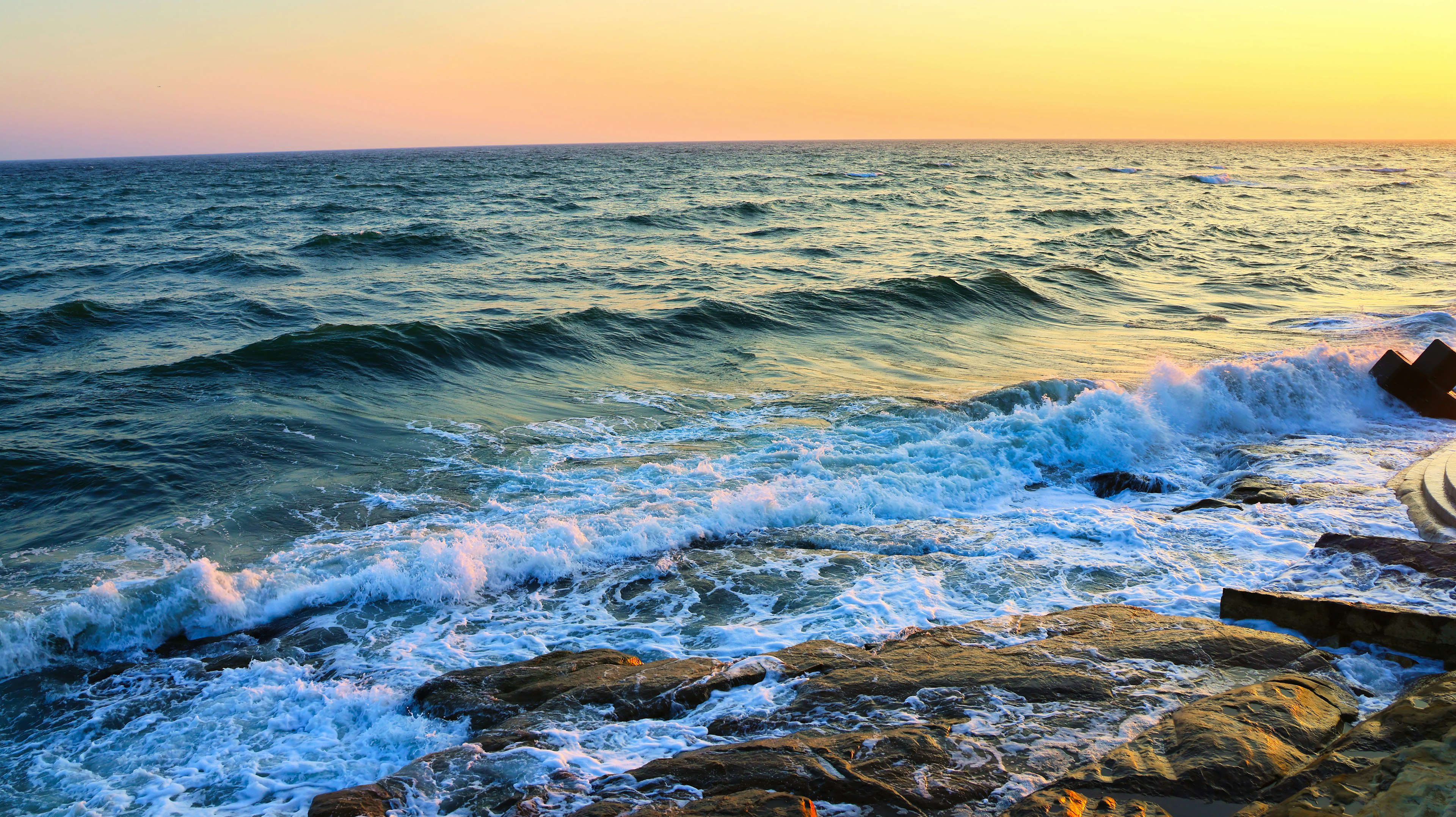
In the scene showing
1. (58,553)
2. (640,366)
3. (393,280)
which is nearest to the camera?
(58,553)

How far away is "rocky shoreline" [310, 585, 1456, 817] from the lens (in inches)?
138

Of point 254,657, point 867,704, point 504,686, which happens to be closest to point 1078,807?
point 867,704

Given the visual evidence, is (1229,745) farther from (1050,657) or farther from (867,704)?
(867,704)

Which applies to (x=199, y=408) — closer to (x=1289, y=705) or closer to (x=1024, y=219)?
(x=1289, y=705)

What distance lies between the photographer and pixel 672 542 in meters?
7.56

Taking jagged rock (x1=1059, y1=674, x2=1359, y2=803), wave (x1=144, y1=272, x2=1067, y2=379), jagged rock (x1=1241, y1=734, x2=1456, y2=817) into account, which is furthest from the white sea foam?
wave (x1=144, y1=272, x2=1067, y2=379)

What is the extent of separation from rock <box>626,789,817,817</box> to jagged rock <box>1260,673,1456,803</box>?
1953 mm

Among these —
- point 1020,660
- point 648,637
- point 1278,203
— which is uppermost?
point 1278,203

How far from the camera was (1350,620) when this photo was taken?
16.5 feet

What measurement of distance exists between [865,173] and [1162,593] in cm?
6263

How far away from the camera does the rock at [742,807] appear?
344 cm

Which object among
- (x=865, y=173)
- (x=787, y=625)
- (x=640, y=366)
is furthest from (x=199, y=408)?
Answer: (x=865, y=173)

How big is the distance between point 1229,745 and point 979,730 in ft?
3.64

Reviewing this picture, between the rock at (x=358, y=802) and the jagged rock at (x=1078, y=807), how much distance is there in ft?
9.32
